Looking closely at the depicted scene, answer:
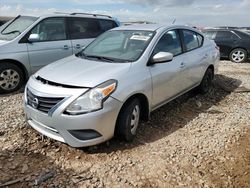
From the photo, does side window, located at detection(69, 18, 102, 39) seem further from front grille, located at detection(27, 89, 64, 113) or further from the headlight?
the headlight

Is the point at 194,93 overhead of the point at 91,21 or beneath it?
beneath

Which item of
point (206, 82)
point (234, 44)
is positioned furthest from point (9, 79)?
point (234, 44)

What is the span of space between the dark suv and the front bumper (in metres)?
9.73

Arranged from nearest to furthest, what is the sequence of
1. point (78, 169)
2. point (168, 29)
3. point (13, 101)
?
point (78, 169), point (168, 29), point (13, 101)

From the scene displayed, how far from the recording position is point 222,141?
4297 mm

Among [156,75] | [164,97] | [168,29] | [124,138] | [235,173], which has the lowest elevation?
[235,173]

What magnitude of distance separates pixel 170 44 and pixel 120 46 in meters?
0.88

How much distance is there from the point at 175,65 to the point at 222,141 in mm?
1425

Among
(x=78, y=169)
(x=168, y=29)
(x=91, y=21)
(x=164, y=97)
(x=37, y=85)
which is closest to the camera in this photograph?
(x=78, y=169)

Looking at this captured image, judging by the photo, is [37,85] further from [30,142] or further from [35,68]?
[35,68]

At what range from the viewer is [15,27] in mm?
6629

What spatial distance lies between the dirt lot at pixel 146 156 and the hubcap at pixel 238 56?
7499 millimetres

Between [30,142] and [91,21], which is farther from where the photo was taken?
[91,21]

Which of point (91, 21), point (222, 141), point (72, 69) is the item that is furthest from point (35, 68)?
point (222, 141)
